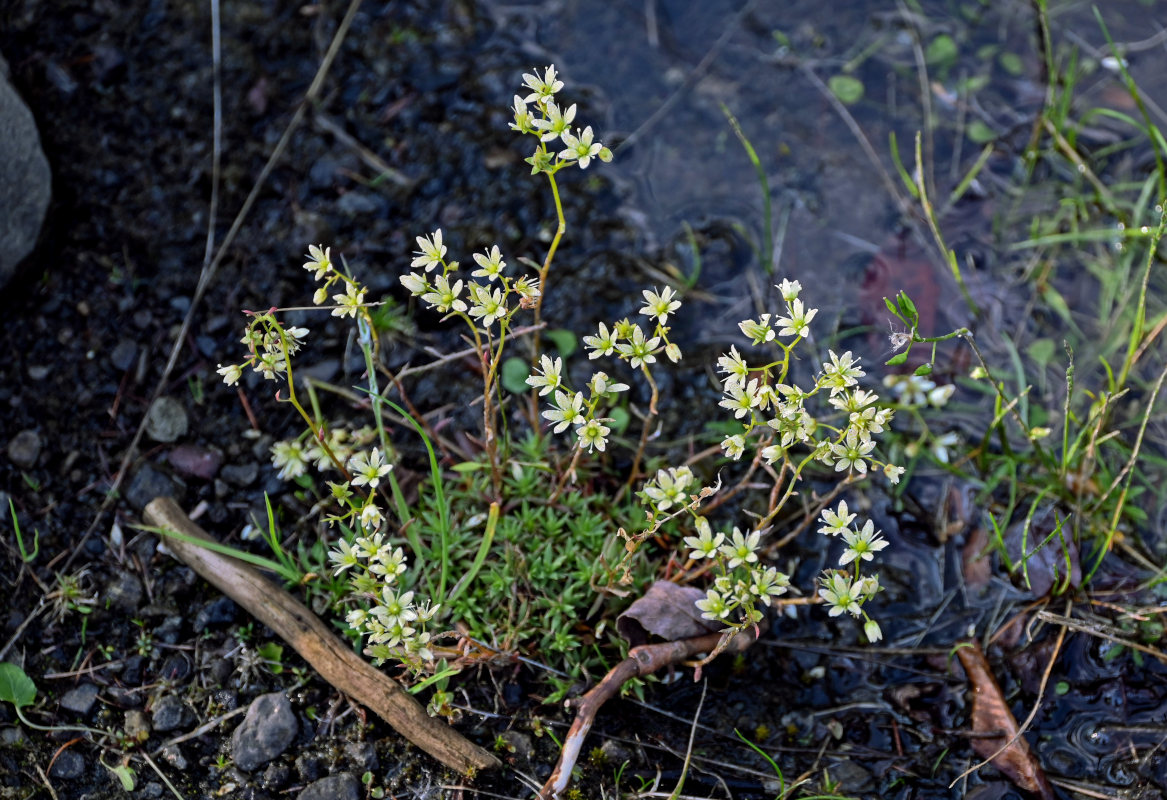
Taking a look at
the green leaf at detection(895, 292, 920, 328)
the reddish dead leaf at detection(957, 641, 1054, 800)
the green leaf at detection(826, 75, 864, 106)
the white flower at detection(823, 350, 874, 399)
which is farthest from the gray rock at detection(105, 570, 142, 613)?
the green leaf at detection(826, 75, 864, 106)

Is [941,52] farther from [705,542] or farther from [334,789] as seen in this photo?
[334,789]

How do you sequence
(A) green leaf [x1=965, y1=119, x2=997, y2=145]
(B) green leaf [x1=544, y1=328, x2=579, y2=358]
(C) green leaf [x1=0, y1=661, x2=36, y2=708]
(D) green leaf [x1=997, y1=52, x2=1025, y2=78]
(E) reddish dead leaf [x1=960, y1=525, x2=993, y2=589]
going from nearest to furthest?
(C) green leaf [x1=0, y1=661, x2=36, y2=708]
(E) reddish dead leaf [x1=960, y1=525, x2=993, y2=589]
(B) green leaf [x1=544, y1=328, x2=579, y2=358]
(A) green leaf [x1=965, y1=119, x2=997, y2=145]
(D) green leaf [x1=997, y1=52, x2=1025, y2=78]

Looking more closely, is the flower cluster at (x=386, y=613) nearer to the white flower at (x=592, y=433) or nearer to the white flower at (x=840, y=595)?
the white flower at (x=592, y=433)

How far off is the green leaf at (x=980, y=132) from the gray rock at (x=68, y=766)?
13.6 ft

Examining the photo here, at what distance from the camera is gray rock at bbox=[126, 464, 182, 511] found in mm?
3236

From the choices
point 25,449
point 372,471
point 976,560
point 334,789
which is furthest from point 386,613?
point 976,560

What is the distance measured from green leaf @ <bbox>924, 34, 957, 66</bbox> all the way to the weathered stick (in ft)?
11.8

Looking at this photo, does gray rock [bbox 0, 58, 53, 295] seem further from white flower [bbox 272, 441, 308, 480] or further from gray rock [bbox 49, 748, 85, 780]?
gray rock [bbox 49, 748, 85, 780]

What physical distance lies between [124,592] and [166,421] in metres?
0.66

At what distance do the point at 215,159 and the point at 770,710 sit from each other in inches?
119

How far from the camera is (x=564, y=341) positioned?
3.54m

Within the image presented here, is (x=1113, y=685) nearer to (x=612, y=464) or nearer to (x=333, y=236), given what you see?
(x=612, y=464)

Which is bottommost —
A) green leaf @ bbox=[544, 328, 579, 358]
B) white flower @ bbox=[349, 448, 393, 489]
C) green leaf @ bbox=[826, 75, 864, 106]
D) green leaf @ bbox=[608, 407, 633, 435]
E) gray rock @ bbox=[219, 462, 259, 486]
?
gray rock @ bbox=[219, 462, 259, 486]

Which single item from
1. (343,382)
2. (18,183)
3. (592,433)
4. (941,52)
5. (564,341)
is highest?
(941,52)
